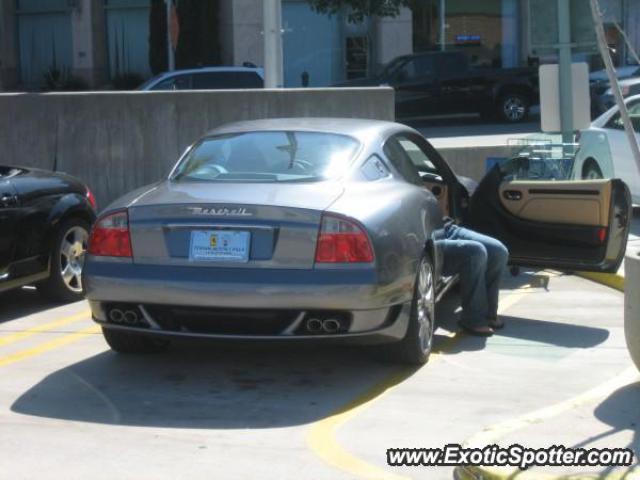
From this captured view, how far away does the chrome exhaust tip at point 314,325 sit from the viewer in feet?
20.4

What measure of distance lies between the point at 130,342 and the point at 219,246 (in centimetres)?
122

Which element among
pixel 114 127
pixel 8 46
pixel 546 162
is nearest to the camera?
pixel 546 162

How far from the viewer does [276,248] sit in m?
6.18

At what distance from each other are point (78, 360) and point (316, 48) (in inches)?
1025

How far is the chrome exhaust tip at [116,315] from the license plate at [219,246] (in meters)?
0.60

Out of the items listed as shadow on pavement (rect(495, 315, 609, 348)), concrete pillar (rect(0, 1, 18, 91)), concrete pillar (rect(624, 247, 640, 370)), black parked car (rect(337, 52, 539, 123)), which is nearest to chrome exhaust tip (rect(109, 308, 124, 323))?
shadow on pavement (rect(495, 315, 609, 348))

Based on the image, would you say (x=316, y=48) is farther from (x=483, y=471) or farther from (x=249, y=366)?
(x=483, y=471)

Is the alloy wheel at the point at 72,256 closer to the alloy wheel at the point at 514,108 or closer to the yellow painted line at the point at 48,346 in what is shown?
the yellow painted line at the point at 48,346

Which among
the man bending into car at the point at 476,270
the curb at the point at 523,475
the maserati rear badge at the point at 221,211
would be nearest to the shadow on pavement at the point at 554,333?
the man bending into car at the point at 476,270

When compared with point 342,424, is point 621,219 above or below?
above

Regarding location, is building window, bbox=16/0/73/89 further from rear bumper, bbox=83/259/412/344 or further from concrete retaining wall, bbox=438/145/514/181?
rear bumper, bbox=83/259/412/344

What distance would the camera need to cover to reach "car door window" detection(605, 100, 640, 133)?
42.8 feet

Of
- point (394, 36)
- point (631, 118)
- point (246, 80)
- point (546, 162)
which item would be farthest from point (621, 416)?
point (394, 36)

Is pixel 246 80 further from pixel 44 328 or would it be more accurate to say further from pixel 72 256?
pixel 44 328
